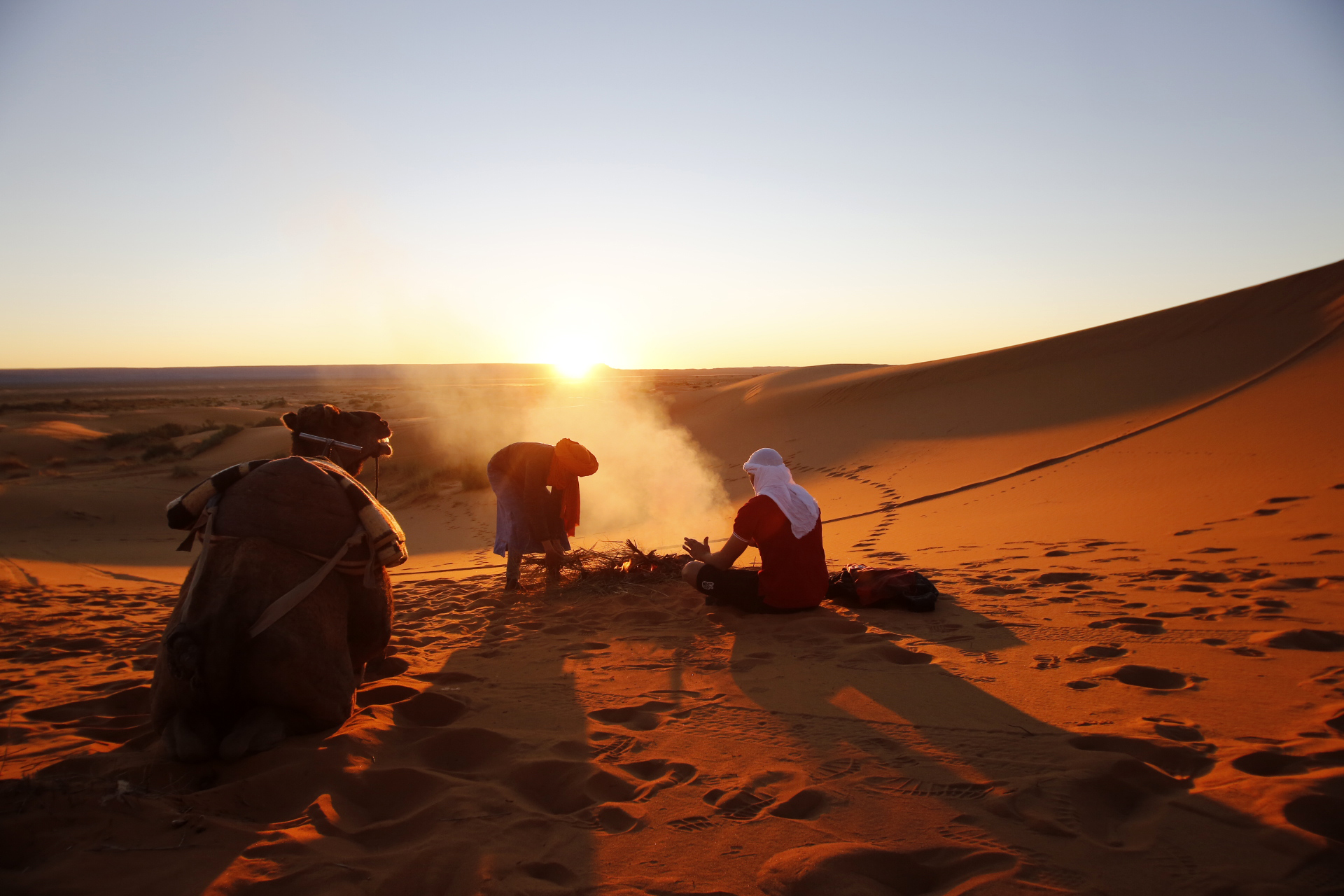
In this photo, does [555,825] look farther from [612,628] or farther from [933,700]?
[612,628]

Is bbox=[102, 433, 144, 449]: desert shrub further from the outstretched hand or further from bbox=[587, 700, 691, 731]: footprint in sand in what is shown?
bbox=[587, 700, 691, 731]: footprint in sand

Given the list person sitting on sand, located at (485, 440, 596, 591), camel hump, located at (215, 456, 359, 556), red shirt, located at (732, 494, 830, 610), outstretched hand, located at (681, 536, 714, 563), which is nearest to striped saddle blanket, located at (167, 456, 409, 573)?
camel hump, located at (215, 456, 359, 556)

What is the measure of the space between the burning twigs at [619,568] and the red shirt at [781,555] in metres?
1.67

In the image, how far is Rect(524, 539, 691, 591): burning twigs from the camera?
7.01 m

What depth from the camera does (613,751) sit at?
338cm

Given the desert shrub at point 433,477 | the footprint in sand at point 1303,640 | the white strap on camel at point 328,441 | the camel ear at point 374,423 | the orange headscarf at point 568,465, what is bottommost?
the desert shrub at point 433,477

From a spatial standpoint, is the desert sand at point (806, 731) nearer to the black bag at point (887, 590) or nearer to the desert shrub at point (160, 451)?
the black bag at point (887, 590)

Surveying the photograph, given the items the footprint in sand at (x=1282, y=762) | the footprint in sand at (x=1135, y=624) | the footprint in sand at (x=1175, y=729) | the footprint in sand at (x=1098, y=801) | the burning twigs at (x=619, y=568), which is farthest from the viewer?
the burning twigs at (x=619, y=568)

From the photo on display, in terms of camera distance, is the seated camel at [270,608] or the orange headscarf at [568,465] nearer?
the seated camel at [270,608]

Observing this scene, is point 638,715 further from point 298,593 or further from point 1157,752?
point 1157,752

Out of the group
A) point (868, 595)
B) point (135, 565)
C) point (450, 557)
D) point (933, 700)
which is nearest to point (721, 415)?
point (450, 557)

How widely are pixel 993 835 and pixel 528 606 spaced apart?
4725 mm

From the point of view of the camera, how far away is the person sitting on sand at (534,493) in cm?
717

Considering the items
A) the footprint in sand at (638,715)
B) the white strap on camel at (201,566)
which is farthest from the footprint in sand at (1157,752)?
the white strap on camel at (201,566)
